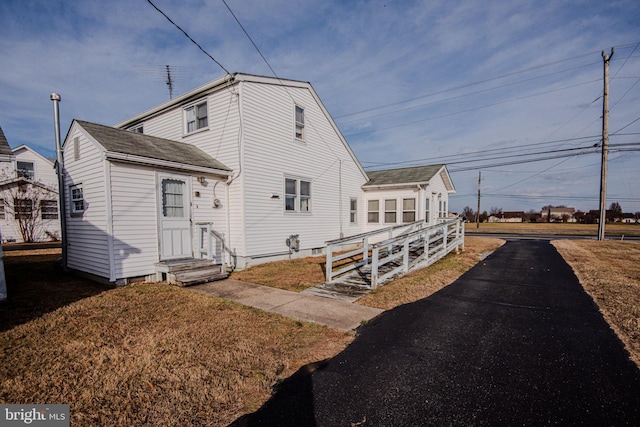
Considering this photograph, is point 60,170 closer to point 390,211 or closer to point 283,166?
point 283,166

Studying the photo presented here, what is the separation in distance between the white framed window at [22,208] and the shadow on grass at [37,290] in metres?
12.1

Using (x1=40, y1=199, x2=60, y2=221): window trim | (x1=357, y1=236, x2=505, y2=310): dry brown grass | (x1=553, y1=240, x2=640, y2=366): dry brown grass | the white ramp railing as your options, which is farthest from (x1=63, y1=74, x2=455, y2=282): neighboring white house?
(x1=40, y1=199, x2=60, y2=221): window trim

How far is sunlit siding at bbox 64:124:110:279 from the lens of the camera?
766 centimetres

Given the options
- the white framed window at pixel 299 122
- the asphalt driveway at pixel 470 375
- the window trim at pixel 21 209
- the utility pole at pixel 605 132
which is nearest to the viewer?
the asphalt driveway at pixel 470 375

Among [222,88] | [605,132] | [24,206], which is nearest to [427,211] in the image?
[222,88]

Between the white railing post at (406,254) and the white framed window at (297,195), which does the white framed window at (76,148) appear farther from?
the white railing post at (406,254)

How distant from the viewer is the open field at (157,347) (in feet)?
9.38

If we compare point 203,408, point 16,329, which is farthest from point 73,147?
point 203,408

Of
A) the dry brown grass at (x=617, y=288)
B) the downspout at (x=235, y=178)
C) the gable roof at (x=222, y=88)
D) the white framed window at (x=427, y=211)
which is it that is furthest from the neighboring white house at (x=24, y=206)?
the dry brown grass at (x=617, y=288)

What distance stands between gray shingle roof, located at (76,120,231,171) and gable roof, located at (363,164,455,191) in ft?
32.9

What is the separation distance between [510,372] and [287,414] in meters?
2.73

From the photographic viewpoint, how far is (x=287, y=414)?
2.71m

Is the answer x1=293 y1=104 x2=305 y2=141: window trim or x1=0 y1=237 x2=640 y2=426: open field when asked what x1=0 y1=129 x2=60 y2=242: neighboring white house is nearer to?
x1=0 y1=237 x2=640 y2=426: open field

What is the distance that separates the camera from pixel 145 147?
→ 8672 mm
